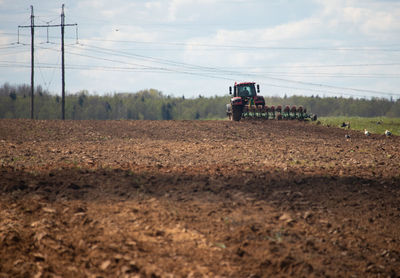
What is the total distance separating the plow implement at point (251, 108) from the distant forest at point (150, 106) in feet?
151

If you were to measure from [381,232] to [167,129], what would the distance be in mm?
20380

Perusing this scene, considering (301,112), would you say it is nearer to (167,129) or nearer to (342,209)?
(167,129)

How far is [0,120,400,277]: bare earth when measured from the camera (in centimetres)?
774

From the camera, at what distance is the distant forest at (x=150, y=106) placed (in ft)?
293

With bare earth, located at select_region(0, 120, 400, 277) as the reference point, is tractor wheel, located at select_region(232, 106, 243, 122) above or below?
above

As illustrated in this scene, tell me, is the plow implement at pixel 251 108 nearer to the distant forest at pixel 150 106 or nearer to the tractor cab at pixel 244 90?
the tractor cab at pixel 244 90

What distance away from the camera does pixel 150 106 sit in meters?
104

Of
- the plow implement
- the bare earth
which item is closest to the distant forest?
the plow implement

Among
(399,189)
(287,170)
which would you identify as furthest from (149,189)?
(399,189)

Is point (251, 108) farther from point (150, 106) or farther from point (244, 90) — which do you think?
point (150, 106)

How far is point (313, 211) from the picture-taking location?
9.83 m

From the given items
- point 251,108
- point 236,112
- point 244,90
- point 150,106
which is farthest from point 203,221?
point 150,106

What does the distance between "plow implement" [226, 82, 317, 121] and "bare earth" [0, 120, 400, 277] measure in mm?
22836

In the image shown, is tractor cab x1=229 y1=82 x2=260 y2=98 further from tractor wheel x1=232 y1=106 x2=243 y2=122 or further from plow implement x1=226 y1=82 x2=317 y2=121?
tractor wheel x1=232 y1=106 x2=243 y2=122
